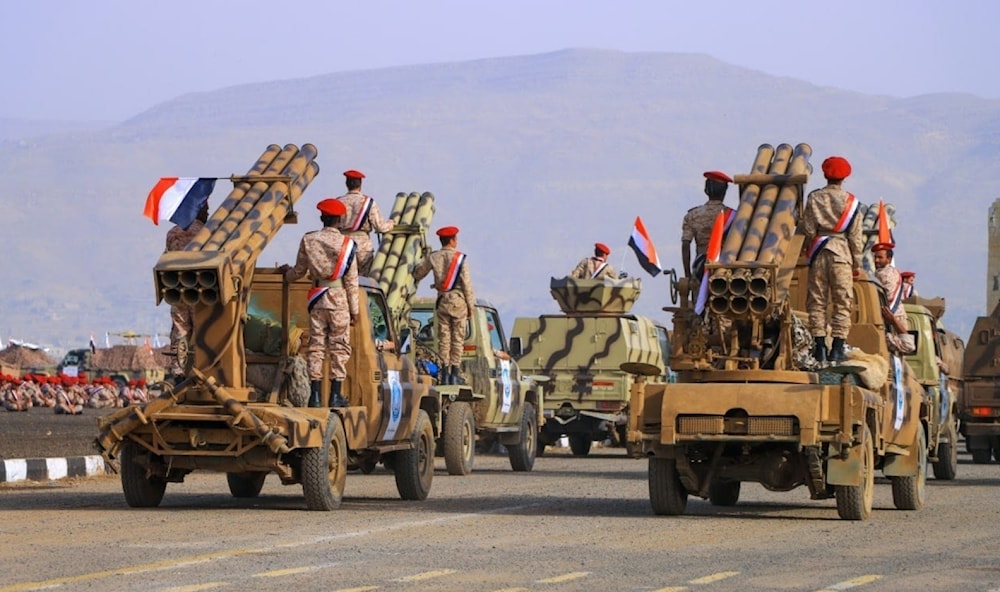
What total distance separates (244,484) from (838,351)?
6.04 m

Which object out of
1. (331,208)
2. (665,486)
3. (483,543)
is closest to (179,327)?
(331,208)

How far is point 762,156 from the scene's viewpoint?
2016cm

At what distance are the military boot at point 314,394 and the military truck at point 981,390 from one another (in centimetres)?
1622

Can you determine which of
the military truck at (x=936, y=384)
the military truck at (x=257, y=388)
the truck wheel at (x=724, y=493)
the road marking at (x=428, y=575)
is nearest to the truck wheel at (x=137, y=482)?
the military truck at (x=257, y=388)

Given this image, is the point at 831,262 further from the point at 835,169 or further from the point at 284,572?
the point at 284,572

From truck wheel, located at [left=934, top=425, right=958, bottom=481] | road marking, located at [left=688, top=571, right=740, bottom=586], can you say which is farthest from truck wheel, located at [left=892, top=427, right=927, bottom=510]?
truck wheel, located at [left=934, top=425, right=958, bottom=481]

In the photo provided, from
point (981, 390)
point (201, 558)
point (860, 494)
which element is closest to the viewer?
point (201, 558)

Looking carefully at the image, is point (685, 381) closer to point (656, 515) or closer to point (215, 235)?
point (656, 515)

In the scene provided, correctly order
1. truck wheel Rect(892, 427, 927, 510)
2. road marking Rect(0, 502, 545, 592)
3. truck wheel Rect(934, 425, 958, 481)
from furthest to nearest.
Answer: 1. truck wheel Rect(934, 425, 958, 481)
2. truck wheel Rect(892, 427, 927, 510)
3. road marking Rect(0, 502, 545, 592)

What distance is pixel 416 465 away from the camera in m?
20.8

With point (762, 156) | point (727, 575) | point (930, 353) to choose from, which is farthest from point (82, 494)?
point (930, 353)

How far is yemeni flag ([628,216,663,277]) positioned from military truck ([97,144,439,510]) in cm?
392

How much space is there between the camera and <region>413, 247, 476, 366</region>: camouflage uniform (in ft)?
85.5

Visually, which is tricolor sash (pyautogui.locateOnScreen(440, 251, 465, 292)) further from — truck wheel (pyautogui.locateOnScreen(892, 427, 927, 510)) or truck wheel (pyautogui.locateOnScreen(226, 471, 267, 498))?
truck wheel (pyautogui.locateOnScreen(892, 427, 927, 510))
